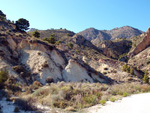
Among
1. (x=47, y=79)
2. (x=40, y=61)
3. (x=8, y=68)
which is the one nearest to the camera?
(x=8, y=68)

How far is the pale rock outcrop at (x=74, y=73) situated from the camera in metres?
20.0

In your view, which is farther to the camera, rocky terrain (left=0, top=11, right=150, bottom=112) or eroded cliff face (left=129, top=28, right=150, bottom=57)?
eroded cliff face (left=129, top=28, right=150, bottom=57)

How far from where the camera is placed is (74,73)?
69.4 ft

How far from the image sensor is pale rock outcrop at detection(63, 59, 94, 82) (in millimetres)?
20016

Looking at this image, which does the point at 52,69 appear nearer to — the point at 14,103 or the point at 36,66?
the point at 36,66

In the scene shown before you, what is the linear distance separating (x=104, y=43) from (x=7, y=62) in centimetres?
6742

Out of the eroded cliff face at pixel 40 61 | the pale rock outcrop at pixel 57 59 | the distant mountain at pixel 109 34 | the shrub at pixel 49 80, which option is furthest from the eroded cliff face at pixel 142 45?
the shrub at pixel 49 80

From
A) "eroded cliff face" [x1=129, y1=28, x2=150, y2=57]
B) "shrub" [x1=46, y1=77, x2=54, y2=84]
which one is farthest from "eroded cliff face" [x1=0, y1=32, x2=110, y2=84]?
"eroded cliff face" [x1=129, y1=28, x2=150, y2=57]

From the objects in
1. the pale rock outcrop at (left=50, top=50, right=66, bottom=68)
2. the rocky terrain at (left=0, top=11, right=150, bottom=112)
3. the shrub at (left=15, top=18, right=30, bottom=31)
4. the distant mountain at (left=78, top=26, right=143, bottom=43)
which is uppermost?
the distant mountain at (left=78, top=26, right=143, bottom=43)

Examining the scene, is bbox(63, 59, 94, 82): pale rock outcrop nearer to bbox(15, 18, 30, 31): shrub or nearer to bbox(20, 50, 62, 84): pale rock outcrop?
bbox(20, 50, 62, 84): pale rock outcrop

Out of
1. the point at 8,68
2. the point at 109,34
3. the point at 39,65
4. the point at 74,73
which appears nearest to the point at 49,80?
the point at 39,65

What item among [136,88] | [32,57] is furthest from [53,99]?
[32,57]

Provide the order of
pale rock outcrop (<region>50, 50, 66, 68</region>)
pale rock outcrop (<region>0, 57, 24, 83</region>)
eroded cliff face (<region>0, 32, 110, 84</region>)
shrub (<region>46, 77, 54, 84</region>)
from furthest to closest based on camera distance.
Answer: pale rock outcrop (<region>50, 50, 66, 68</region>)
eroded cliff face (<region>0, 32, 110, 84</region>)
shrub (<region>46, 77, 54, 84</region>)
pale rock outcrop (<region>0, 57, 24, 83</region>)

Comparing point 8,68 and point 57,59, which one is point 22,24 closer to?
point 57,59
